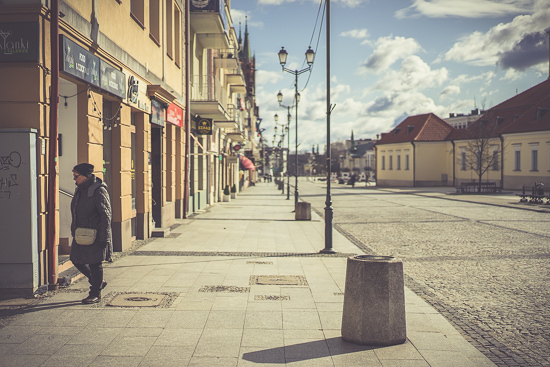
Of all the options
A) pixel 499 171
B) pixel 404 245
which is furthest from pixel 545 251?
pixel 499 171

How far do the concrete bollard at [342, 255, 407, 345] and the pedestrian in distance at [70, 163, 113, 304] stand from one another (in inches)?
133

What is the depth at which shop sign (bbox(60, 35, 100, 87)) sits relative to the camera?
772 cm

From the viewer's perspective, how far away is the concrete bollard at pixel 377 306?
5.32 m

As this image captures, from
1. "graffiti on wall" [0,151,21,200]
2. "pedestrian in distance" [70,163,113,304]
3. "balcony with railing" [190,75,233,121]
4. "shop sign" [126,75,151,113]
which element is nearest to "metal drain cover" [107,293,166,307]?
"pedestrian in distance" [70,163,113,304]

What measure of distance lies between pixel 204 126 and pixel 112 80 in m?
11.7

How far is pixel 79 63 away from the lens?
8328mm

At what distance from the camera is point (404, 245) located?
1343 cm

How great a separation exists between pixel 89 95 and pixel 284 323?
18.8 ft

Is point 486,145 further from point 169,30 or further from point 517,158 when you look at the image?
point 169,30

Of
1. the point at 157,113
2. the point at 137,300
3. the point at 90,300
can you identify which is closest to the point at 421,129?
the point at 157,113

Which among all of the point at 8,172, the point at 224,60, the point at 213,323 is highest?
the point at 224,60

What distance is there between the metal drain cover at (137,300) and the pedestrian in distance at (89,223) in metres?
0.31

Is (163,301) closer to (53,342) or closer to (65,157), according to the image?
(53,342)

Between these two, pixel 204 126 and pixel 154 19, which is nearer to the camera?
pixel 154 19
